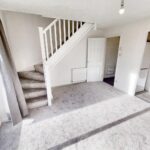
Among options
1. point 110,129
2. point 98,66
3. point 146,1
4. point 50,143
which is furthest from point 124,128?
point 98,66

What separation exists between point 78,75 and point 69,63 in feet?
2.14

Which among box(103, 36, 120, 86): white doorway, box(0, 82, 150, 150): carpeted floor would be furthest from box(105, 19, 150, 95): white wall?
box(103, 36, 120, 86): white doorway

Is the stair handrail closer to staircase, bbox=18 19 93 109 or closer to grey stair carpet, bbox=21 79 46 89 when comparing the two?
staircase, bbox=18 19 93 109

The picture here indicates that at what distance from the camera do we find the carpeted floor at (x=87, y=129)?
180cm

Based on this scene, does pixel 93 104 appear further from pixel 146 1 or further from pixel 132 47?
pixel 146 1

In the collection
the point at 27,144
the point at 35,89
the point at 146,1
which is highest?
the point at 146,1

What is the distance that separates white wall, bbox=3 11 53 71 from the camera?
3.23 metres

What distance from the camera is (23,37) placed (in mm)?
3434

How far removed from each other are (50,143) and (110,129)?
116cm

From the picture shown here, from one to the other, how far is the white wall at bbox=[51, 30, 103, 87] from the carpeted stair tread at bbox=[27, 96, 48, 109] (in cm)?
129

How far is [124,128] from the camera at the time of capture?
7.00 feet

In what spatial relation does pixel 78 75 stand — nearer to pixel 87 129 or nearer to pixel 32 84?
pixel 32 84

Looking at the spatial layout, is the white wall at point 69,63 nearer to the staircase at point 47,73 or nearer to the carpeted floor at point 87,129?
the staircase at point 47,73

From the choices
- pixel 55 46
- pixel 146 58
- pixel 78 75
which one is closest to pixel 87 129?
pixel 55 46
